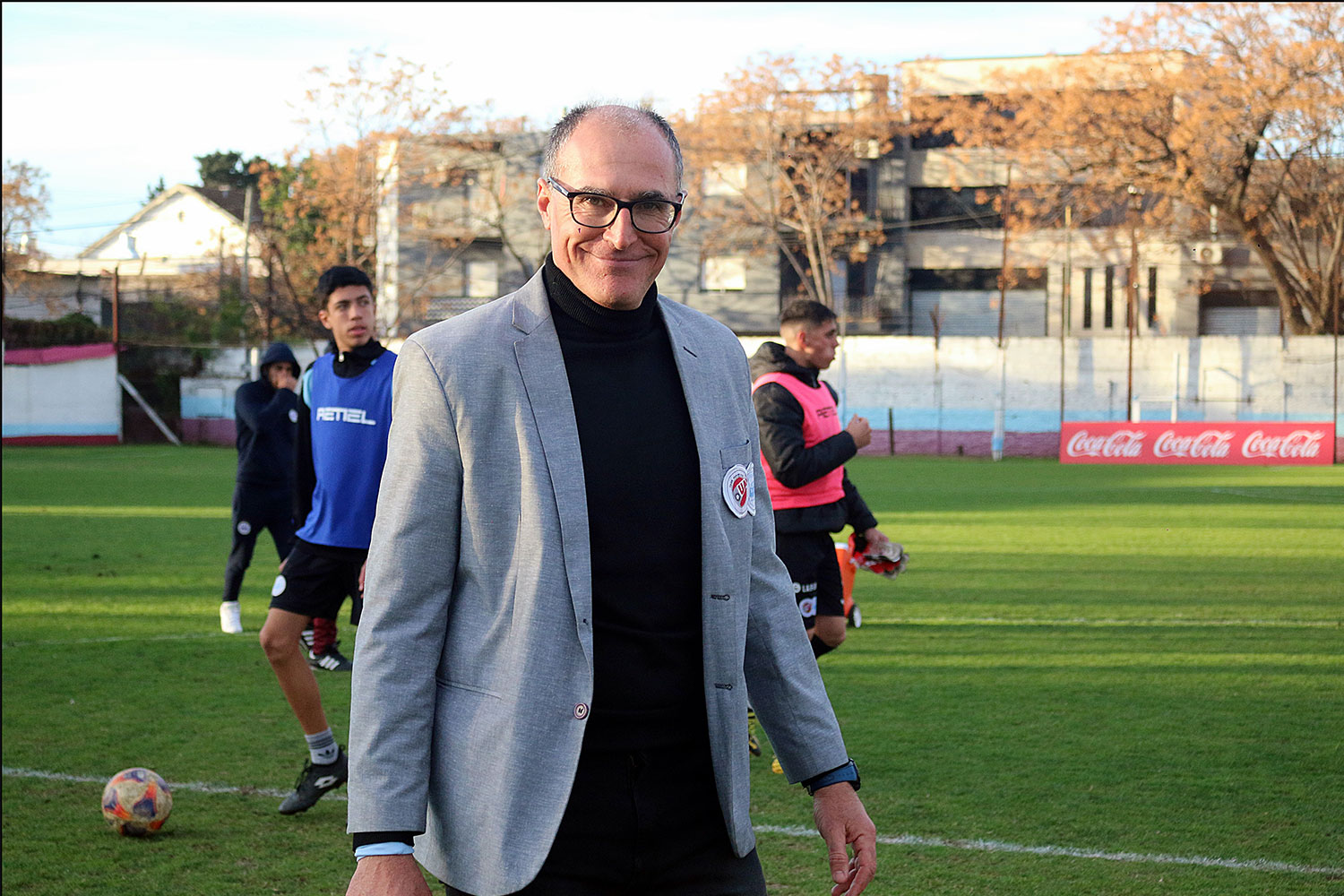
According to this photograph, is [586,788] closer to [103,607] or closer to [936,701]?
[936,701]

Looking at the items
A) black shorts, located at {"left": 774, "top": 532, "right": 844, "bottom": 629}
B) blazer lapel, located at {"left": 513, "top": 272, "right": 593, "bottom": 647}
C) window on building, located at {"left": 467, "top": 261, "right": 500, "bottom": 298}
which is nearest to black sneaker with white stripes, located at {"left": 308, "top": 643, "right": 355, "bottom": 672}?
black shorts, located at {"left": 774, "top": 532, "right": 844, "bottom": 629}

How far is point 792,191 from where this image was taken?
46.0 m

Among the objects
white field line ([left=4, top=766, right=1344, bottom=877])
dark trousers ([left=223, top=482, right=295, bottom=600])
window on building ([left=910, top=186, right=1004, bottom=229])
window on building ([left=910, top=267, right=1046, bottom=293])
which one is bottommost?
white field line ([left=4, top=766, right=1344, bottom=877])

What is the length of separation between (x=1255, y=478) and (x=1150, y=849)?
20595 mm

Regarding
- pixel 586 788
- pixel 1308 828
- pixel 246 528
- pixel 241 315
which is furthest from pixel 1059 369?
pixel 586 788

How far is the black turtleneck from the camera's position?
7.47ft

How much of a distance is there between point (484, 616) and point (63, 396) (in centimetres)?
4485

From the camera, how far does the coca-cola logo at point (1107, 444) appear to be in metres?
30.2

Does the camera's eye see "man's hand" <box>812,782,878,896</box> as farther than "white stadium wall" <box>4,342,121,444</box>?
No

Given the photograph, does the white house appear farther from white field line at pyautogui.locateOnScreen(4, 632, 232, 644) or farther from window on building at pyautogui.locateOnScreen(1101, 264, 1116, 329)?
white field line at pyautogui.locateOnScreen(4, 632, 232, 644)

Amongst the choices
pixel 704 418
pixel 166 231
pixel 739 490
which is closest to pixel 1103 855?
pixel 739 490

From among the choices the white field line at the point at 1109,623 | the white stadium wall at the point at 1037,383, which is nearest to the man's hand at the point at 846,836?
the white field line at the point at 1109,623

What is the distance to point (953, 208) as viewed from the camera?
5128 cm

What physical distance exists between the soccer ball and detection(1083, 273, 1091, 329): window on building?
47377 millimetres
